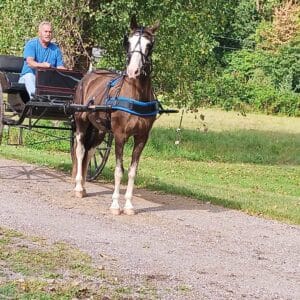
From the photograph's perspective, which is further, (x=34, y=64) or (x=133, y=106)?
(x=34, y=64)

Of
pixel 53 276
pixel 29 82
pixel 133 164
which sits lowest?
pixel 53 276

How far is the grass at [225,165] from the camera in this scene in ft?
45.4

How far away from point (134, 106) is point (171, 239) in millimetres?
2208

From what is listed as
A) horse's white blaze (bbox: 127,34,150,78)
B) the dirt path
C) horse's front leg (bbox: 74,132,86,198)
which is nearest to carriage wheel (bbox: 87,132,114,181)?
the dirt path

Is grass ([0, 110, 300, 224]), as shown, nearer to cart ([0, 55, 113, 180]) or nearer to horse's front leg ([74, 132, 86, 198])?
horse's front leg ([74, 132, 86, 198])

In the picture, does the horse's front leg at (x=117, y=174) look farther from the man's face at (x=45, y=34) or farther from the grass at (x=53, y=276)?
the man's face at (x=45, y=34)

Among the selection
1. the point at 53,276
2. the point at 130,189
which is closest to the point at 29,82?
the point at 130,189

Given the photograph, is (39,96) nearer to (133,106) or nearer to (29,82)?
(29,82)

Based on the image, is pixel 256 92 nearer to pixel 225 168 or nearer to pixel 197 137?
pixel 197 137

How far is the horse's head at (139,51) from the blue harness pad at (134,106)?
415mm

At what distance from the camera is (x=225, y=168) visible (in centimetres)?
2138

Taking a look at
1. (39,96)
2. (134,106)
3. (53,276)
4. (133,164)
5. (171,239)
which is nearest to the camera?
(53,276)

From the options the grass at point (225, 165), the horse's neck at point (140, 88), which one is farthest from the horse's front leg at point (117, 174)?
the grass at point (225, 165)

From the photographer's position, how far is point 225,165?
22.4m
